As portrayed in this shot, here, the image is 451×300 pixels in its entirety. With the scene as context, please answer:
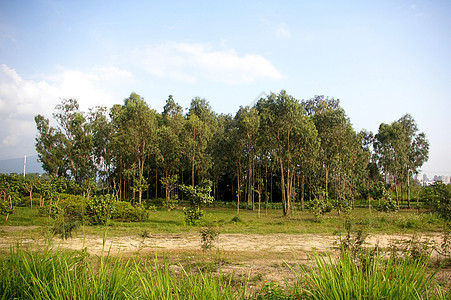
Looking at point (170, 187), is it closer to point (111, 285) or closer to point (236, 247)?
point (236, 247)

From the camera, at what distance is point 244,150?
34.7 metres

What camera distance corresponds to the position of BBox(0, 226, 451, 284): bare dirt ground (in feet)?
25.8

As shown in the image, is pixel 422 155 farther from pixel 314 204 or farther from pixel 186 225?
pixel 186 225

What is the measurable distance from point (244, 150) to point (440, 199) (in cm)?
2432

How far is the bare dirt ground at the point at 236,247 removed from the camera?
7.85 metres

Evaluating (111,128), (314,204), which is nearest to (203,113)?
(111,128)

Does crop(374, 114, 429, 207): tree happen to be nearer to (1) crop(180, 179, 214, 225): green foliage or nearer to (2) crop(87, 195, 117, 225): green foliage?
(1) crop(180, 179, 214, 225): green foliage

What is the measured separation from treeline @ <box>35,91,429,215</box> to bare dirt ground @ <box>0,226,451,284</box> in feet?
42.2

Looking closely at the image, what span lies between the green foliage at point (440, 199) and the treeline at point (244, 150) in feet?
43.9

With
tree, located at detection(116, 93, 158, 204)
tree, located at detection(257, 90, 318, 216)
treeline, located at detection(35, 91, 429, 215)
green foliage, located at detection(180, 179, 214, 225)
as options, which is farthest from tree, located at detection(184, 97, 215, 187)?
green foliage, located at detection(180, 179, 214, 225)

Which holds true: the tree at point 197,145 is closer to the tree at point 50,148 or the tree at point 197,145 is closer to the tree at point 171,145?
the tree at point 171,145

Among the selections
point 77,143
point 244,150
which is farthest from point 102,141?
point 244,150

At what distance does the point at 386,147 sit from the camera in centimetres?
3900

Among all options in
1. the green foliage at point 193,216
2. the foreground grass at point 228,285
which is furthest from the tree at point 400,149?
the foreground grass at point 228,285
